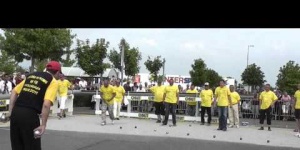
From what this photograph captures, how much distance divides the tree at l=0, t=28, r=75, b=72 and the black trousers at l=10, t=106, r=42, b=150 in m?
24.5

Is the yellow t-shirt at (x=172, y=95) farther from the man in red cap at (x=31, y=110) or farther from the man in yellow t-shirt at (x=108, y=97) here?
the man in red cap at (x=31, y=110)

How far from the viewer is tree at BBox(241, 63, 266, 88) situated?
54.2 m

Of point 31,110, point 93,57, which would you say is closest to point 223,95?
point 31,110

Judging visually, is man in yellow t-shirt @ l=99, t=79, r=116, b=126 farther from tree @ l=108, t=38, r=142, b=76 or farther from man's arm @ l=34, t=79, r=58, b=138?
tree @ l=108, t=38, r=142, b=76

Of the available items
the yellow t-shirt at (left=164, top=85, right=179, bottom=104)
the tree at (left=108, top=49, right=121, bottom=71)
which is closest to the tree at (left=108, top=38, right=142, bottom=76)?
the tree at (left=108, top=49, right=121, bottom=71)

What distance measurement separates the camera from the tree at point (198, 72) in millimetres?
51562

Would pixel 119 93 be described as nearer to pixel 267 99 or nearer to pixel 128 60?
pixel 267 99

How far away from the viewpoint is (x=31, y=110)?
5.86m

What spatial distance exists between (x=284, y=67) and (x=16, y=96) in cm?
4627

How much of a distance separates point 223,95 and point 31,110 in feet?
35.2

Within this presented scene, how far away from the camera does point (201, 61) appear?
5388cm

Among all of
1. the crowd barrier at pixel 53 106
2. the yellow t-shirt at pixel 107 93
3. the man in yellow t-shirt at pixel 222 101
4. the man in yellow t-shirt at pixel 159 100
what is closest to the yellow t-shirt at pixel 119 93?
the man in yellow t-shirt at pixel 159 100
